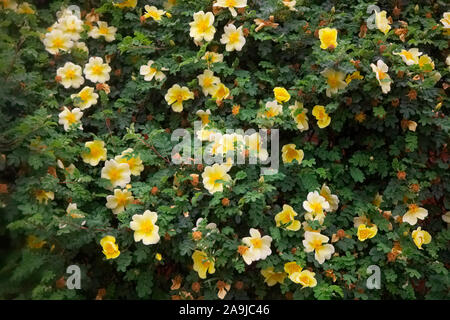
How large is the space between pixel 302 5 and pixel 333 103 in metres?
0.64

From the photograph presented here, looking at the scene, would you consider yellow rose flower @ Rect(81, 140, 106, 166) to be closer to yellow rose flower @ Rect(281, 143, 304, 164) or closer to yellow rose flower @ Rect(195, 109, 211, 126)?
yellow rose flower @ Rect(195, 109, 211, 126)

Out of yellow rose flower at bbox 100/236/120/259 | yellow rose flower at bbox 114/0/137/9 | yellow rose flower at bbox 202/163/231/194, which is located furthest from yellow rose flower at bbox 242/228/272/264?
yellow rose flower at bbox 114/0/137/9

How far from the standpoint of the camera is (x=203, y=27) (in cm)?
263

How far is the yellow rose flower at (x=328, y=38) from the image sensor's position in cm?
248

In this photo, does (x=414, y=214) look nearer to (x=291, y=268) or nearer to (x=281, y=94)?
(x=291, y=268)

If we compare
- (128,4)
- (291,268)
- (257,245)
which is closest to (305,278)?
(291,268)

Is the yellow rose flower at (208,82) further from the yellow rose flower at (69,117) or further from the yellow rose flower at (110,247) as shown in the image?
the yellow rose flower at (110,247)

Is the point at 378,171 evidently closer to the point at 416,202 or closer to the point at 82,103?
the point at 416,202

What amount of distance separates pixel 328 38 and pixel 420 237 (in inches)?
40.4

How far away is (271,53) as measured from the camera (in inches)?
108

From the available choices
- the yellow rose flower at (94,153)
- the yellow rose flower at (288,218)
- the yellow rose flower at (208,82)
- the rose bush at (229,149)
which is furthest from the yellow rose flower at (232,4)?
the yellow rose flower at (288,218)

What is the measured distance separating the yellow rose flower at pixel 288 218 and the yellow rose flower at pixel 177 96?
78cm

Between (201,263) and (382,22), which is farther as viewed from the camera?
(382,22)
